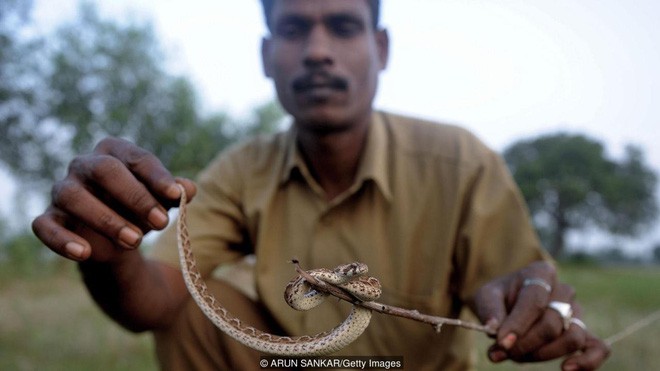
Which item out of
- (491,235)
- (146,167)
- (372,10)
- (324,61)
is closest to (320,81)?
(324,61)

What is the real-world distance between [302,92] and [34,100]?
716 cm

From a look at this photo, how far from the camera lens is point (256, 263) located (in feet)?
10.6

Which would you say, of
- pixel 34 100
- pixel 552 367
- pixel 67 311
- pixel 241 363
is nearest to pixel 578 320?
pixel 241 363

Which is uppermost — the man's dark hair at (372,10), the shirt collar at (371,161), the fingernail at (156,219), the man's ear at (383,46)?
the man's dark hair at (372,10)

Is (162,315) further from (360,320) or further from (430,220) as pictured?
(360,320)

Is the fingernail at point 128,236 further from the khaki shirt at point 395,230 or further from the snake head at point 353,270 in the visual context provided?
the khaki shirt at point 395,230

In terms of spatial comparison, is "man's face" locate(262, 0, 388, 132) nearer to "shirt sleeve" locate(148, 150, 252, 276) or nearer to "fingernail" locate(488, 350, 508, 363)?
"shirt sleeve" locate(148, 150, 252, 276)

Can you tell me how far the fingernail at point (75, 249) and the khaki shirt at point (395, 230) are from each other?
4.50 ft

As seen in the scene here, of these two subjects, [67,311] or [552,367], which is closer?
[552,367]

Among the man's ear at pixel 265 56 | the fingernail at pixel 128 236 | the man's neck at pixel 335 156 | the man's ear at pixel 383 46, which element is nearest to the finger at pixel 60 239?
the fingernail at pixel 128 236

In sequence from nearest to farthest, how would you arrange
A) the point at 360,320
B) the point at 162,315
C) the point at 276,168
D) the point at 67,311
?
the point at 360,320 → the point at 162,315 → the point at 276,168 → the point at 67,311

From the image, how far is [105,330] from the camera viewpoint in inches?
227

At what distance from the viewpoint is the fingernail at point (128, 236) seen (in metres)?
1.76

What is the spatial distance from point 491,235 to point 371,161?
2.45 ft
